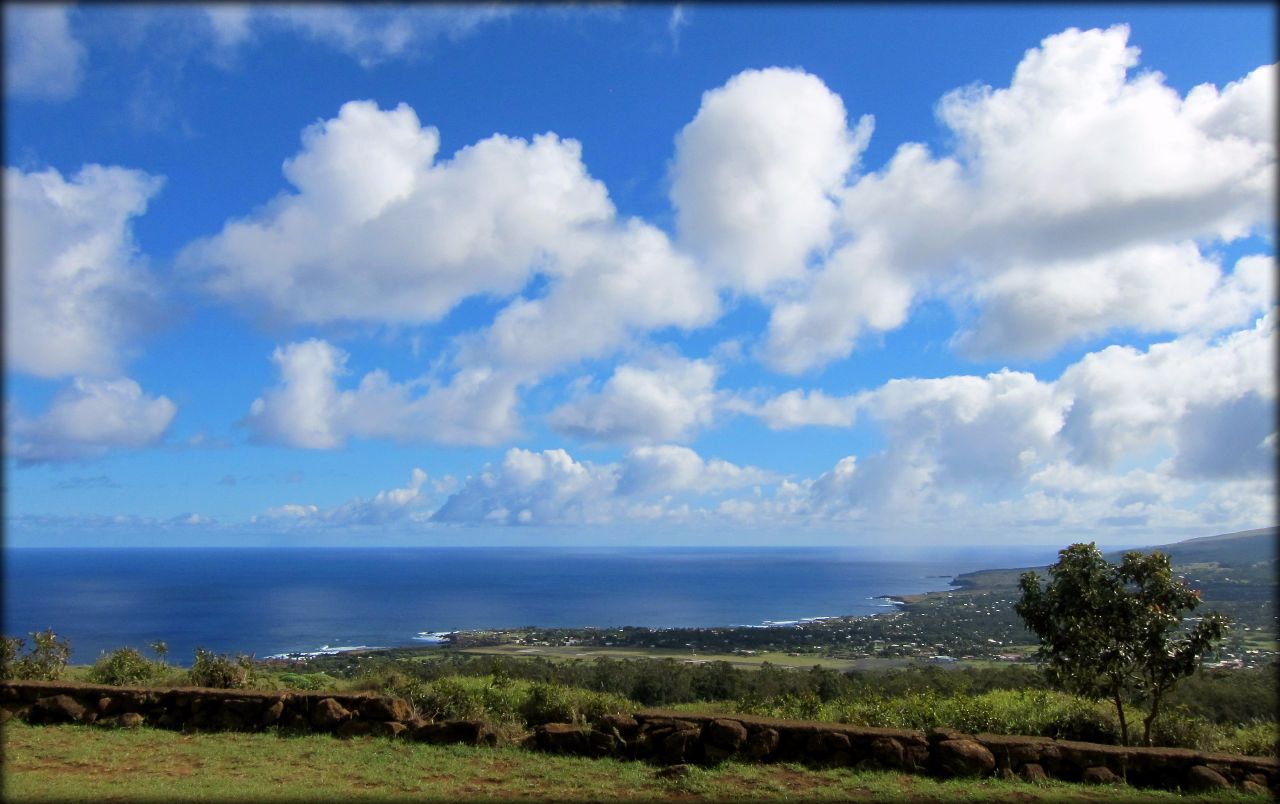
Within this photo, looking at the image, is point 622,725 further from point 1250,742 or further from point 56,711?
point 1250,742

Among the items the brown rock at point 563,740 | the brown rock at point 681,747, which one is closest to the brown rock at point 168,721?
the brown rock at point 563,740

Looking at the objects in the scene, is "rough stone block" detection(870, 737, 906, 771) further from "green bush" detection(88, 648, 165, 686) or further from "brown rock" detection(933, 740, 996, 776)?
"green bush" detection(88, 648, 165, 686)

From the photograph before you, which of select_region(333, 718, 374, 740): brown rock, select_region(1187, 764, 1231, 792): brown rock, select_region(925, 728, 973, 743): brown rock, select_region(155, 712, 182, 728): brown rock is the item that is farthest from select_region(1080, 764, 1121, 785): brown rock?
select_region(155, 712, 182, 728): brown rock

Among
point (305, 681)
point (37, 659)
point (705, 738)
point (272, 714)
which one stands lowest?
A: point (305, 681)

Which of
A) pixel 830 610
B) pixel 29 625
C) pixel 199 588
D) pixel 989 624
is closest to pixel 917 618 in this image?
pixel 989 624

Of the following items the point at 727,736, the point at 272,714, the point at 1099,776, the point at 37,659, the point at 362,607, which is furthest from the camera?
the point at 362,607

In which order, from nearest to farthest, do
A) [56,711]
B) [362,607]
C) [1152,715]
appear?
[1152,715] → [56,711] → [362,607]

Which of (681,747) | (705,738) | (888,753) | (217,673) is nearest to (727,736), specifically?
(705,738)

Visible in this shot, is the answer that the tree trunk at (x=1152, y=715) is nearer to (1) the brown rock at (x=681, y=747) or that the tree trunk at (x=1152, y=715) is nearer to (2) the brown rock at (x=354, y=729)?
(1) the brown rock at (x=681, y=747)

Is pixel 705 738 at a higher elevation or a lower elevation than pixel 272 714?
lower
